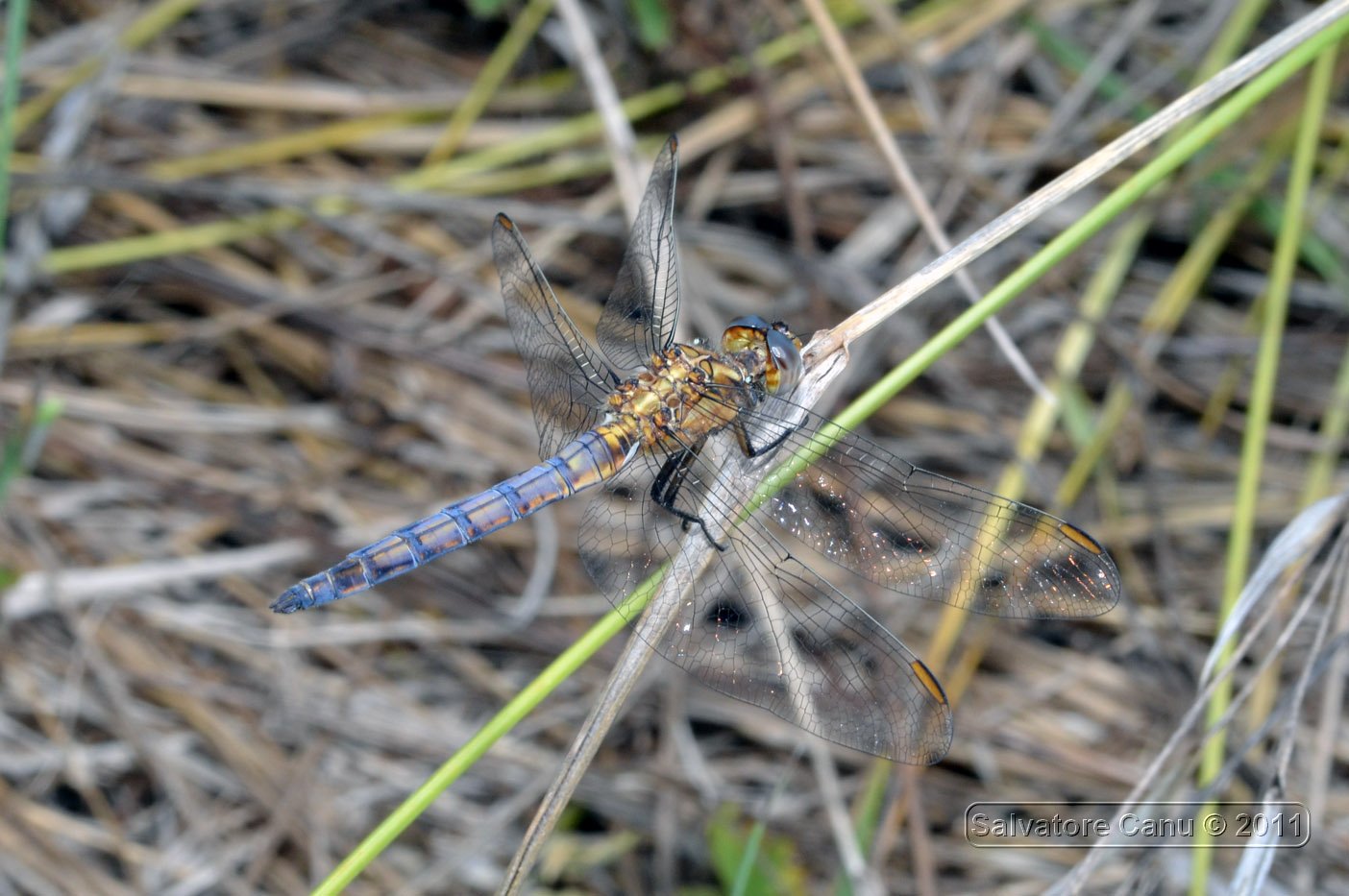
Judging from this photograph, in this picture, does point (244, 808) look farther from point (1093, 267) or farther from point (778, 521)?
point (1093, 267)

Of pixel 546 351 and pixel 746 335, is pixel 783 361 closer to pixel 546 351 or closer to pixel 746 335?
pixel 746 335

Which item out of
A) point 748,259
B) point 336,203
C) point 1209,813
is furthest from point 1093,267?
point 336,203

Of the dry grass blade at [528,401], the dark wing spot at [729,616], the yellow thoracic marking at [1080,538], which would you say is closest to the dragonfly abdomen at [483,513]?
the dark wing spot at [729,616]

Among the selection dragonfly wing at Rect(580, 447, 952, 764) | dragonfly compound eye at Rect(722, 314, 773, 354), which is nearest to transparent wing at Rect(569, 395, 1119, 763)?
dragonfly wing at Rect(580, 447, 952, 764)

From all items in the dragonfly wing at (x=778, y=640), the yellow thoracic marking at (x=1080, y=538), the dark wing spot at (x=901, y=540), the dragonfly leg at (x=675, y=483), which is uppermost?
the yellow thoracic marking at (x=1080, y=538)

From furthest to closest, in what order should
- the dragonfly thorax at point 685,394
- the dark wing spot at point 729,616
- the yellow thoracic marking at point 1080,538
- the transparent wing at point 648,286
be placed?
the transparent wing at point 648,286, the dragonfly thorax at point 685,394, the dark wing spot at point 729,616, the yellow thoracic marking at point 1080,538

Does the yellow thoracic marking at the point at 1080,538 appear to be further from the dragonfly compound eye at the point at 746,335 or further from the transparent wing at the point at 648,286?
the transparent wing at the point at 648,286

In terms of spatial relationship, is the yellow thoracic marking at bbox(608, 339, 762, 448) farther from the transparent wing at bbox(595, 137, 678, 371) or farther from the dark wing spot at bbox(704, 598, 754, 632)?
the dark wing spot at bbox(704, 598, 754, 632)
